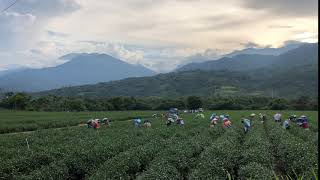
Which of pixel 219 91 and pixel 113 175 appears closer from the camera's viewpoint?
pixel 113 175

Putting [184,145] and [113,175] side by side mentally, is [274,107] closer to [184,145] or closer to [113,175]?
[184,145]

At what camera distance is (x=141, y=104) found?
101 m

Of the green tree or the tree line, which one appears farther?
the green tree

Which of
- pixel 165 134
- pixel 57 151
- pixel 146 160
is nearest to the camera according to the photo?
pixel 146 160

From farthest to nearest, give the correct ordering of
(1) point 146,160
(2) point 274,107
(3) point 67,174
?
(2) point 274,107, (1) point 146,160, (3) point 67,174

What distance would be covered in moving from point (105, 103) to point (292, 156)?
257ft

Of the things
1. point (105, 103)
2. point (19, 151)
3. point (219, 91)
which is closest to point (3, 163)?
point (19, 151)

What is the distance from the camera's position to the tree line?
93125mm

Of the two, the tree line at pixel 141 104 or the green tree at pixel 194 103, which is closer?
the tree line at pixel 141 104

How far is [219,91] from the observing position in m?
184

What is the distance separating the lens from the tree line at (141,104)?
93.1m

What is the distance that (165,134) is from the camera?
33.7 m

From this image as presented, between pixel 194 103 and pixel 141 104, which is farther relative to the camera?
pixel 141 104

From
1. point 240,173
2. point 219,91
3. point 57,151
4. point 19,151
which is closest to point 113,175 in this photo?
point 240,173
